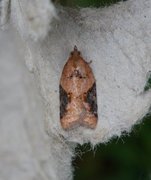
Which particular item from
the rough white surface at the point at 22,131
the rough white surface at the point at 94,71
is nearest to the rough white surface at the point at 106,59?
the rough white surface at the point at 94,71

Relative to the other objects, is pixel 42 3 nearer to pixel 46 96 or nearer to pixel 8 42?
pixel 46 96

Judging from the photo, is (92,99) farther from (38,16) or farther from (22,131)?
(38,16)

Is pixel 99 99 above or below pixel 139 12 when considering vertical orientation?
below

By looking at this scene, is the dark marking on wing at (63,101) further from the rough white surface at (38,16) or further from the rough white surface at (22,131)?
the rough white surface at (38,16)

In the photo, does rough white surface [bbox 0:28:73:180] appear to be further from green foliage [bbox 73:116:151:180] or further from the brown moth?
green foliage [bbox 73:116:151:180]

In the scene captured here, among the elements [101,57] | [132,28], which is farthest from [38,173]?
[132,28]

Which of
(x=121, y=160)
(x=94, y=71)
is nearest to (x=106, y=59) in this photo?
(x=94, y=71)

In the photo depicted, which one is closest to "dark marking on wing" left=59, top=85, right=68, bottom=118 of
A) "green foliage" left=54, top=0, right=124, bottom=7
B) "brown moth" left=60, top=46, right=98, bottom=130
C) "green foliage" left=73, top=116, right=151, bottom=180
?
"brown moth" left=60, top=46, right=98, bottom=130
